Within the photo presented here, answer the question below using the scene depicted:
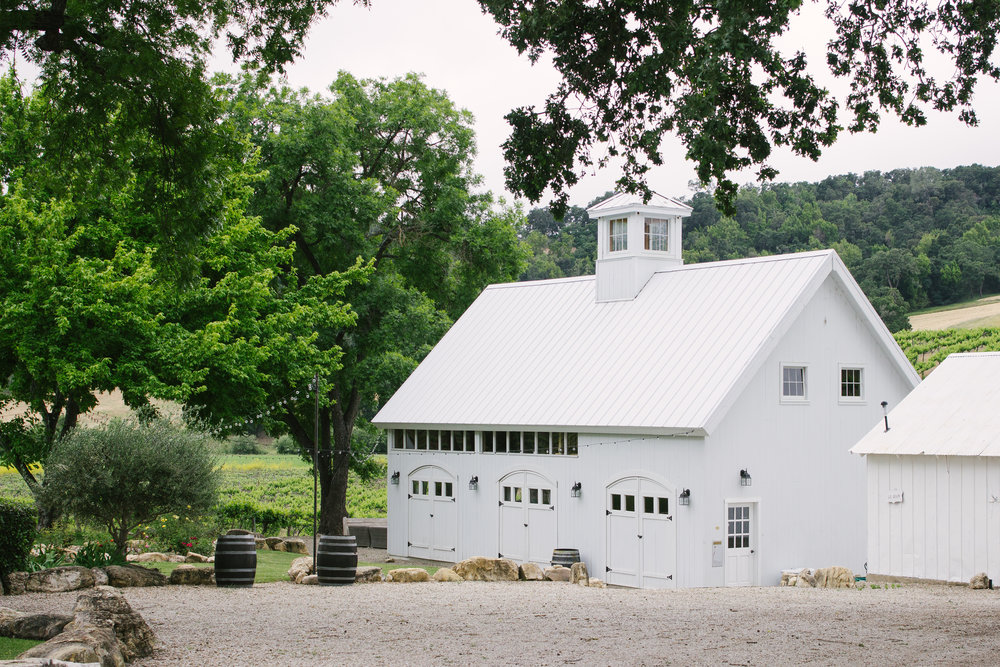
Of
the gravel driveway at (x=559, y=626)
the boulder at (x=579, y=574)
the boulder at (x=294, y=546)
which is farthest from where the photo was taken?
the boulder at (x=294, y=546)

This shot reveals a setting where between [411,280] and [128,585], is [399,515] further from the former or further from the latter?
[128,585]

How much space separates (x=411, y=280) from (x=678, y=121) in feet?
79.0

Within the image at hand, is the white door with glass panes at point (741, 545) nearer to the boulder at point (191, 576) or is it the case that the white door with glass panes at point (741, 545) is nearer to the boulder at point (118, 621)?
the boulder at point (191, 576)

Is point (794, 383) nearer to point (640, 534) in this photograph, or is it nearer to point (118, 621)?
point (640, 534)

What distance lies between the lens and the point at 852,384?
83.4 feet

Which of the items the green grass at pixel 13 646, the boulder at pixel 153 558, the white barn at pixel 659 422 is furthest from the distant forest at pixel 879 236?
the green grass at pixel 13 646

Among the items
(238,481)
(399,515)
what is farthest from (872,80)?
(238,481)

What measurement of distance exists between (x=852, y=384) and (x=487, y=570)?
942cm

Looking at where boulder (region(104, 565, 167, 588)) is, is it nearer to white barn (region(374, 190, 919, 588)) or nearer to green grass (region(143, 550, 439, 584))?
green grass (region(143, 550, 439, 584))

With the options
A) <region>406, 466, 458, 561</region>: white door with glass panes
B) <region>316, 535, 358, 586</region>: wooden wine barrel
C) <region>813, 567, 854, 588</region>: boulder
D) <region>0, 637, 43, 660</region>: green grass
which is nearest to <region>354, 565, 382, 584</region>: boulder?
<region>316, 535, 358, 586</region>: wooden wine barrel

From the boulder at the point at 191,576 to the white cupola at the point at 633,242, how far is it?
42.1ft

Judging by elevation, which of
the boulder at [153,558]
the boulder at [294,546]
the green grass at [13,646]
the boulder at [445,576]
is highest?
the green grass at [13,646]

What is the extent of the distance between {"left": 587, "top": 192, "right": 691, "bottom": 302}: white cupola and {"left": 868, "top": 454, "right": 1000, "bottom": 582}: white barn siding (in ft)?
28.9

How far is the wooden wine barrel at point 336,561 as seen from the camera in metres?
19.6
